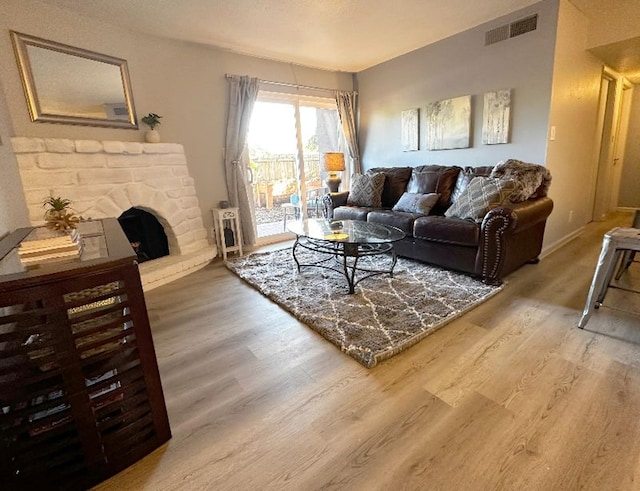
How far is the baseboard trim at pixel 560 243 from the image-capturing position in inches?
136

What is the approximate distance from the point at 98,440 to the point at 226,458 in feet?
1.52

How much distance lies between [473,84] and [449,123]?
1.54ft

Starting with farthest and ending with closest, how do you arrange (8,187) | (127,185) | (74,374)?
(127,185)
(8,187)
(74,374)

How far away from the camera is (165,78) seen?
3436mm

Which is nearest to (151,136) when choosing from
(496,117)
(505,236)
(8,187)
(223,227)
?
(223,227)

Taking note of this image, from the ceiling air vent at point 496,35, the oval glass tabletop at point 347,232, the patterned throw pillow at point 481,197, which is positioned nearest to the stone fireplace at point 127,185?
the oval glass tabletop at point 347,232

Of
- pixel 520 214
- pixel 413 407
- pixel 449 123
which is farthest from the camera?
pixel 449 123

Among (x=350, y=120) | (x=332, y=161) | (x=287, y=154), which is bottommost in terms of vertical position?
(x=332, y=161)

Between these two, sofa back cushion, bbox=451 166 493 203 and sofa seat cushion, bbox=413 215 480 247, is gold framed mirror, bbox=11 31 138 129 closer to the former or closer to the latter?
sofa seat cushion, bbox=413 215 480 247

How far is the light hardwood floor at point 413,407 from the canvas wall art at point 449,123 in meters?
2.29

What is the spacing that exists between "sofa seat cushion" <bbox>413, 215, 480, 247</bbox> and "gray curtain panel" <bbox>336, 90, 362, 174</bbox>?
251cm

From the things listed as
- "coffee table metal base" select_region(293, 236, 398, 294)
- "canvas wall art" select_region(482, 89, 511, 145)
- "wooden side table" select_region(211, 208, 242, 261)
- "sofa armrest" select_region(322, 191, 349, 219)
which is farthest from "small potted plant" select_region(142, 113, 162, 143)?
"canvas wall art" select_region(482, 89, 511, 145)

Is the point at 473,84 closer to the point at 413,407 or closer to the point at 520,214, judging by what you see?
the point at 520,214

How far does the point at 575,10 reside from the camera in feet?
10.3
